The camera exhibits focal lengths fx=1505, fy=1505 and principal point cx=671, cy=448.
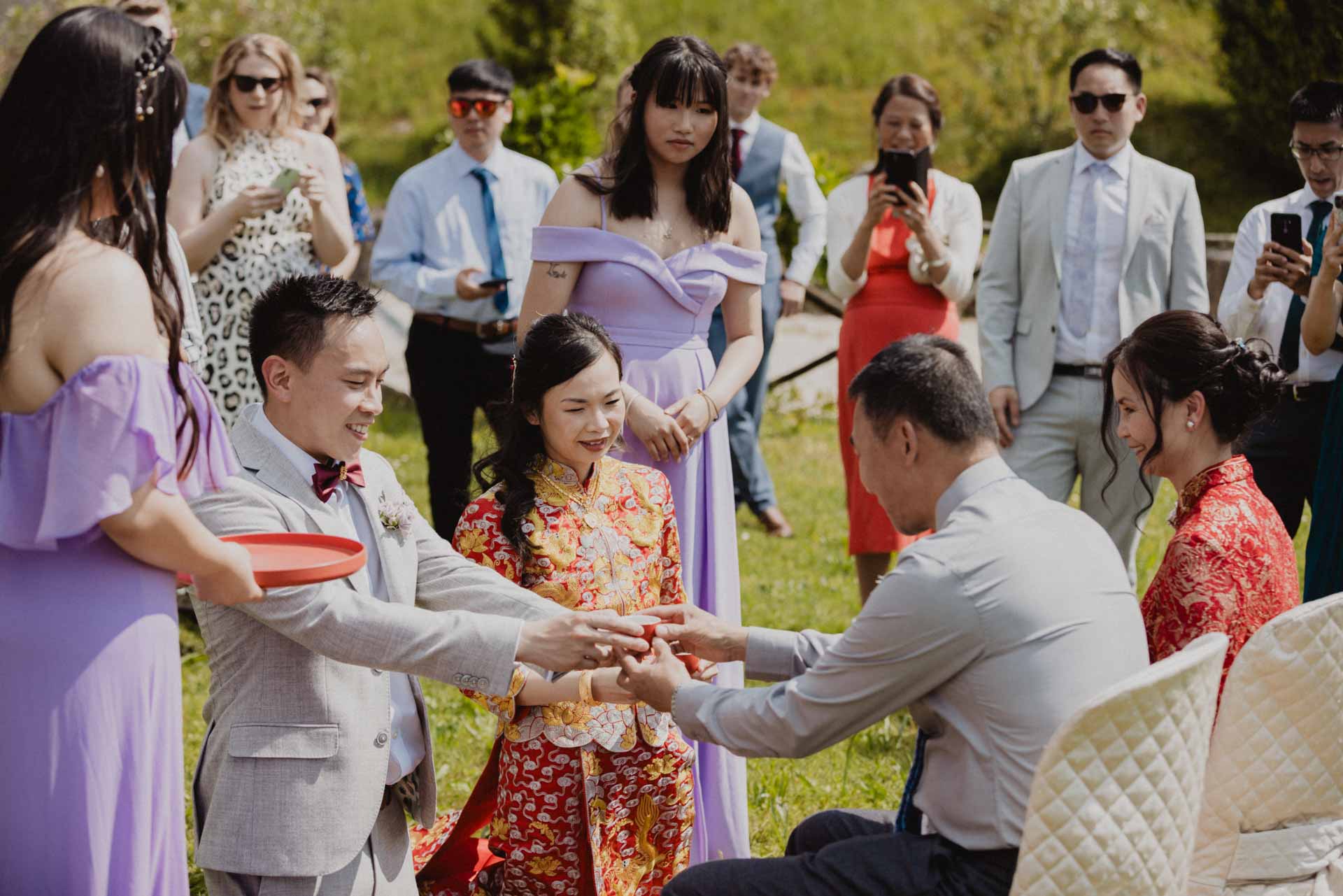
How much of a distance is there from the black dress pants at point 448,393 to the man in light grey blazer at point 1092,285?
242cm

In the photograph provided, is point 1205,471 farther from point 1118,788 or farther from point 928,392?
point 1118,788

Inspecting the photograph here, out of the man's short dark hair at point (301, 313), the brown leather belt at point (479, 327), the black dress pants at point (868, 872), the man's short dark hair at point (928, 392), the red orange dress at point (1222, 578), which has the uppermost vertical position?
the brown leather belt at point (479, 327)

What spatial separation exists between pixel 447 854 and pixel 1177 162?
49.7ft

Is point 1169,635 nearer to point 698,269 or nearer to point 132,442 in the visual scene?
point 698,269

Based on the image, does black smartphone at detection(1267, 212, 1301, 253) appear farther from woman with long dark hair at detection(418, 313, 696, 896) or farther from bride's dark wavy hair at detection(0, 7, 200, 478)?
bride's dark wavy hair at detection(0, 7, 200, 478)

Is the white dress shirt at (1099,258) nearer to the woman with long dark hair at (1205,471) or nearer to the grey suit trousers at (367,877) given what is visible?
the woman with long dark hair at (1205,471)

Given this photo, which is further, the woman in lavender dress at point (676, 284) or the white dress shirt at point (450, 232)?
the white dress shirt at point (450, 232)

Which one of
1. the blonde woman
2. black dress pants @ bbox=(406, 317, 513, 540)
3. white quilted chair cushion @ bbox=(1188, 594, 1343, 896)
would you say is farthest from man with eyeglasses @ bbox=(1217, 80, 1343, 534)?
the blonde woman

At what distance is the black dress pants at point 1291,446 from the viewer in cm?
511

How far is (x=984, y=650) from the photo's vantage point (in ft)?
8.93

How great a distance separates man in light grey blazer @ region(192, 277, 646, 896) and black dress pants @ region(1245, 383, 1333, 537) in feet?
9.09

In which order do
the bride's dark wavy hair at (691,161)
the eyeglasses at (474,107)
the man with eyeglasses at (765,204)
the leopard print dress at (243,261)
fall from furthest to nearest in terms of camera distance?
the man with eyeglasses at (765,204)
the eyeglasses at (474,107)
the leopard print dress at (243,261)
the bride's dark wavy hair at (691,161)

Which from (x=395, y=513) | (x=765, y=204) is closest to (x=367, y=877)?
(x=395, y=513)

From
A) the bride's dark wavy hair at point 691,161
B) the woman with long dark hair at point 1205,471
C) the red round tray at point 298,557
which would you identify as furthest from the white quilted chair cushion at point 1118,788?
the bride's dark wavy hair at point 691,161
